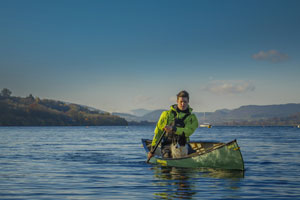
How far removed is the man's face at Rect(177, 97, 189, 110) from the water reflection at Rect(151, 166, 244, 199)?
282cm

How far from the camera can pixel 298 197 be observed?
Answer: 11273 mm

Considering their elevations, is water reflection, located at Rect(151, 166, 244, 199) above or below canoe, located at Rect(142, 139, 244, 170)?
below

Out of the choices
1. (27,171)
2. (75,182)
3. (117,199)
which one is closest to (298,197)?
(117,199)

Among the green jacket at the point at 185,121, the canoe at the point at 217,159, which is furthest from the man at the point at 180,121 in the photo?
the canoe at the point at 217,159

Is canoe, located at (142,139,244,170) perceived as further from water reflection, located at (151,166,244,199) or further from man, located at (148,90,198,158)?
man, located at (148,90,198,158)

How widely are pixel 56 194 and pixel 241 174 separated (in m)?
7.98

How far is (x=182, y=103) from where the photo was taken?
15289mm

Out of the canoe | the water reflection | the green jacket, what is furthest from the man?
the water reflection

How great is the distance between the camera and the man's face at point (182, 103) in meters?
15.1

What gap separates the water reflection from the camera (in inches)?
463

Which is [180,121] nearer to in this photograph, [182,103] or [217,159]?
[182,103]

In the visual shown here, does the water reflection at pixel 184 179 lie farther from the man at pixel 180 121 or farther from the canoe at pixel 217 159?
the man at pixel 180 121

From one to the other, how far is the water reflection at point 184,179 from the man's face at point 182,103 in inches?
111

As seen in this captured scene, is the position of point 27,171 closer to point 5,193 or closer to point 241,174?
point 5,193
